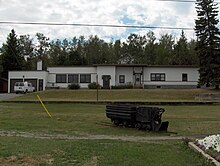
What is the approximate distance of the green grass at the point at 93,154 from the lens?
25.0 feet

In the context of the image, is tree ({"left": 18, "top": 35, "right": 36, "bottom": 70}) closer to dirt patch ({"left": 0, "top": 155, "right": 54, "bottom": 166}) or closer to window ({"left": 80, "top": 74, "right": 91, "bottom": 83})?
window ({"left": 80, "top": 74, "right": 91, "bottom": 83})

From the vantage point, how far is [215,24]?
169ft

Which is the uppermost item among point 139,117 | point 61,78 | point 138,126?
point 61,78

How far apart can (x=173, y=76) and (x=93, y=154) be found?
178 feet

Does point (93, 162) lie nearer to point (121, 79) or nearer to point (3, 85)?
point (121, 79)

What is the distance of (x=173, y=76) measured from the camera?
61.4 metres

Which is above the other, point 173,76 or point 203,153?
point 173,76

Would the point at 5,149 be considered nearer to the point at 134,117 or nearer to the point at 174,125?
the point at 134,117

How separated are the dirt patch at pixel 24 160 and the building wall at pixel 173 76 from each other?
53.9 metres

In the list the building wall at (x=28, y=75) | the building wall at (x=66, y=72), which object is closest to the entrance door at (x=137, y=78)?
the building wall at (x=66, y=72)

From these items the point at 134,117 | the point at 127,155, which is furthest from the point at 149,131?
the point at 127,155

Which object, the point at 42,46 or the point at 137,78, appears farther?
the point at 42,46

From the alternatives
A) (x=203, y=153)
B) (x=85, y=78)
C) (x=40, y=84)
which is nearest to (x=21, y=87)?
(x=40, y=84)

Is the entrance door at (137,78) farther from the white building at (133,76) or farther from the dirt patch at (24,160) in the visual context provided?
the dirt patch at (24,160)
